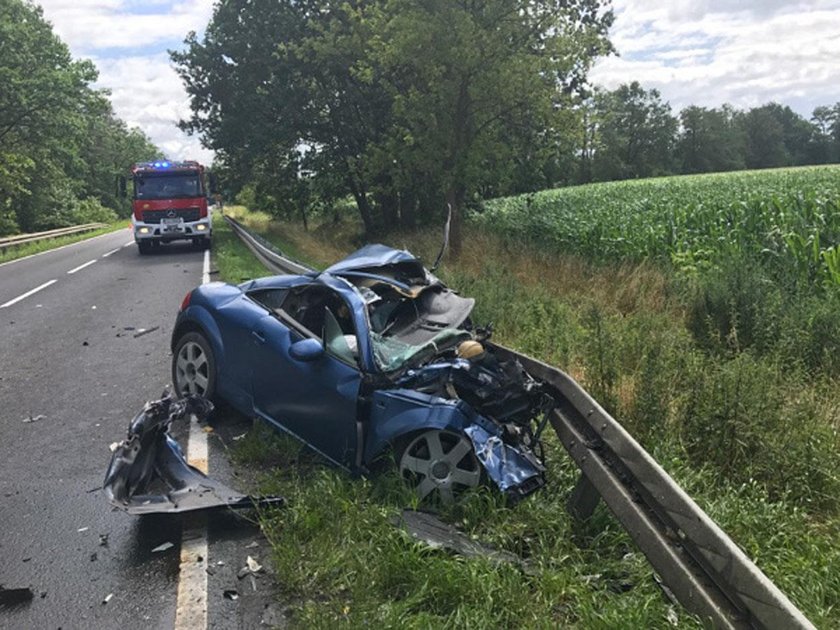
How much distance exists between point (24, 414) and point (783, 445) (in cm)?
622

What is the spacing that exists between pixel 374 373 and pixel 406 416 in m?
0.41

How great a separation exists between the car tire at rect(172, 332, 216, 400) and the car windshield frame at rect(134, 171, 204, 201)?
16.3 m

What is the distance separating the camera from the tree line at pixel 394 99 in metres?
13.7

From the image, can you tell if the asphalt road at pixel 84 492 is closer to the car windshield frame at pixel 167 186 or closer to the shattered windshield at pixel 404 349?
the shattered windshield at pixel 404 349

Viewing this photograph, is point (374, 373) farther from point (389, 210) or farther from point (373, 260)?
point (389, 210)

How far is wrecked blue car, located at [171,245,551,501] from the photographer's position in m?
4.07

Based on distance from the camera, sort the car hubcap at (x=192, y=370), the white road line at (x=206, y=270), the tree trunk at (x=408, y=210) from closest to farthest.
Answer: the car hubcap at (x=192, y=370), the white road line at (x=206, y=270), the tree trunk at (x=408, y=210)

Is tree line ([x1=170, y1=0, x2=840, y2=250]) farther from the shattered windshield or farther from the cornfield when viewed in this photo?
the shattered windshield

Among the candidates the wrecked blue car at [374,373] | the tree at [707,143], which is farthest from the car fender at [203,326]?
the tree at [707,143]

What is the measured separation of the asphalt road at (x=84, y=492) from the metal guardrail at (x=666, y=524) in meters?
1.83

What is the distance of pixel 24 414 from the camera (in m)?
5.95

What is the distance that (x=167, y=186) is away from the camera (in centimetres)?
2078

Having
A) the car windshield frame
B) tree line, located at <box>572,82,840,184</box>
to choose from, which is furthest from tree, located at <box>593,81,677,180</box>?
the car windshield frame

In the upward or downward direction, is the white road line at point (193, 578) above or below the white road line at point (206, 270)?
below
